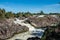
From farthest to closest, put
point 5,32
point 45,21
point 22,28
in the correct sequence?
point 45,21 → point 22,28 → point 5,32

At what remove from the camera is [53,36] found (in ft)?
42.7

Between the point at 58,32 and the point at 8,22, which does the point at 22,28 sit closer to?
the point at 8,22

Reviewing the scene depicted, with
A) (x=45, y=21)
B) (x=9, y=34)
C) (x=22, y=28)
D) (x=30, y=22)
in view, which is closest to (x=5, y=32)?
(x=9, y=34)

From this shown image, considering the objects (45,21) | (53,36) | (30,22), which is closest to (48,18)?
(45,21)

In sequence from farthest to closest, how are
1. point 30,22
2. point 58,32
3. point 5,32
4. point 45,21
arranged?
1. point 45,21
2. point 30,22
3. point 5,32
4. point 58,32

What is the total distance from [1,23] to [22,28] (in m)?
5.25

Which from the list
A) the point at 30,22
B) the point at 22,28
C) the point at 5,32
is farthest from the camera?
the point at 30,22

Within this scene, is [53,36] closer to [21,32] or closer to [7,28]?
[7,28]

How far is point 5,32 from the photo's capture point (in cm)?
3123

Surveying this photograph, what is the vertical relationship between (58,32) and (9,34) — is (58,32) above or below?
above

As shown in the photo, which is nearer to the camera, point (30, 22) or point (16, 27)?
point (16, 27)

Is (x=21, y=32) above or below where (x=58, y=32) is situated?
below

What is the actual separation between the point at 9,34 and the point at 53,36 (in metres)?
19.4

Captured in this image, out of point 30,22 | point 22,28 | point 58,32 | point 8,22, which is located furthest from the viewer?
point 30,22
